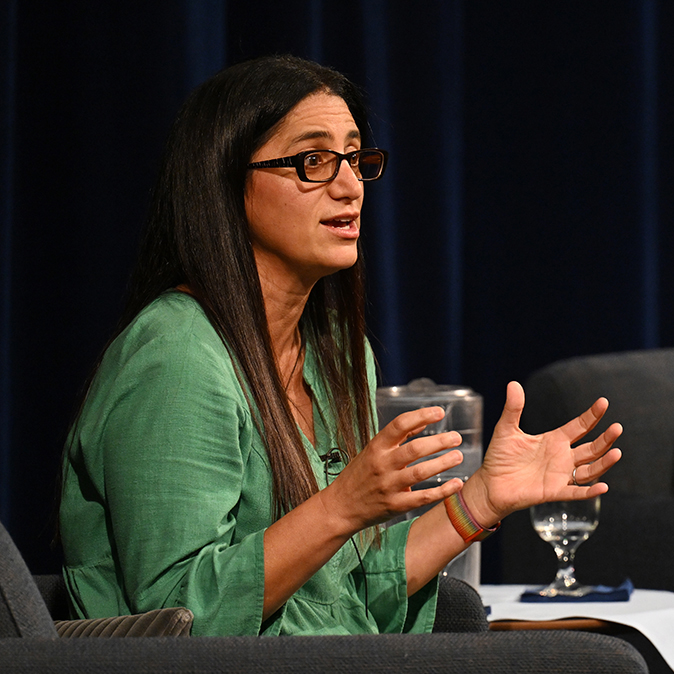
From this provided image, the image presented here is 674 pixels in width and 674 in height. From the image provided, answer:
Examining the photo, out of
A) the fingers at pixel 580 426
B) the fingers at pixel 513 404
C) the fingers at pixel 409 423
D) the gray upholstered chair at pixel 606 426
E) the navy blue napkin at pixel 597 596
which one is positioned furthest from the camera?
the gray upholstered chair at pixel 606 426

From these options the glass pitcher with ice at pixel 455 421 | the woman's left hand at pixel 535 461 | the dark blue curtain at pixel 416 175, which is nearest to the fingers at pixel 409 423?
the woman's left hand at pixel 535 461

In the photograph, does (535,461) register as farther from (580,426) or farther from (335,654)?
(335,654)

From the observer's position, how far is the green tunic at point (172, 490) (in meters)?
1.12

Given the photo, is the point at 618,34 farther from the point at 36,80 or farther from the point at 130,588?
the point at 130,588

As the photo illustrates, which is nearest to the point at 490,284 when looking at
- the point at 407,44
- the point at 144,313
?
the point at 407,44

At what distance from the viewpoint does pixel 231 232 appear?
1348 millimetres

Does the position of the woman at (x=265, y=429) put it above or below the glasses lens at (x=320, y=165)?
below

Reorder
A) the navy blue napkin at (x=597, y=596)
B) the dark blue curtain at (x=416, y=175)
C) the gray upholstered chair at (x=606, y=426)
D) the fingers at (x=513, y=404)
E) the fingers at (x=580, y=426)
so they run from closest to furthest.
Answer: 1. the fingers at (x=513, y=404)
2. the fingers at (x=580, y=426)
3. the navy blue napkin at (x=597, y=596)
4. the gray upholstered chair at (x=606, y=426)
5. the dark blue curtain at (x=416, y=175)

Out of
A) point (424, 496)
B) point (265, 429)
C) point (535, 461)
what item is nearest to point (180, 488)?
point (265, 429)

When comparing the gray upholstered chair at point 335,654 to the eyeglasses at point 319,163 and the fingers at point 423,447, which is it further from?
the eyeglasses at point 319,163

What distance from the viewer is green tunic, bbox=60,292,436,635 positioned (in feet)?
3.67

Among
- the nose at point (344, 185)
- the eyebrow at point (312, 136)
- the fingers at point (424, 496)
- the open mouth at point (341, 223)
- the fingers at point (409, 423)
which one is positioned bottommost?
the fingers at point (424, 496)

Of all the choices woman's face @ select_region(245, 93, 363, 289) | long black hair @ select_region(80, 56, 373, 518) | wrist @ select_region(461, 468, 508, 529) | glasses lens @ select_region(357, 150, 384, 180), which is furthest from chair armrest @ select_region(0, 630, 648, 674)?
glasses lens @ select_region(357, 150, 384, 180)

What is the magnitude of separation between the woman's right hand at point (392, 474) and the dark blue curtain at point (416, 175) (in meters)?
1.34
